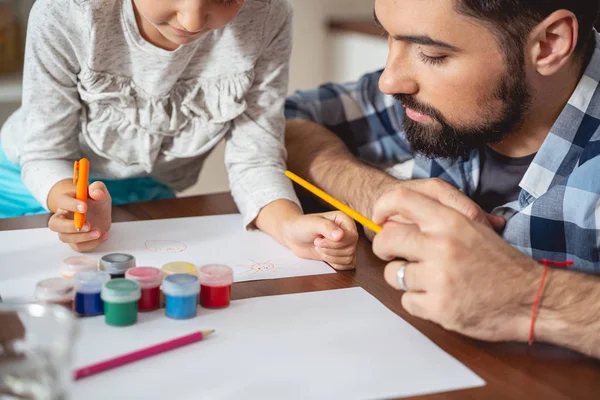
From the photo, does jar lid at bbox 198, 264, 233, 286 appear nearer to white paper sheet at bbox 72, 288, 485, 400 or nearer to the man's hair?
white paper sheet at bbox 72, 288, 485, 400

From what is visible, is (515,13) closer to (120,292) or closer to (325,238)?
(325,238)

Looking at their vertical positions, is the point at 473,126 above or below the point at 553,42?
below

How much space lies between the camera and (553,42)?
1103 millimetres

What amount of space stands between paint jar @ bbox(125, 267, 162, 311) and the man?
0.25 metres

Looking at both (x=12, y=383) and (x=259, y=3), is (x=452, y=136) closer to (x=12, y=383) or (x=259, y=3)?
(x=259, y=3)

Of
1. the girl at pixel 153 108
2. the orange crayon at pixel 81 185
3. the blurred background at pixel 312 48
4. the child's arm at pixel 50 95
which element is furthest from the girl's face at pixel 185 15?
the blurred background at pixel 312 48

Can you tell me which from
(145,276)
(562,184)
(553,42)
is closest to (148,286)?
(145,276)

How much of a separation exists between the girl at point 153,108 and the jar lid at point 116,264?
12 centimetres

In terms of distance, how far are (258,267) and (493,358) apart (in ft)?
1.15

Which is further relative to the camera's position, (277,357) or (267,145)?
(267,145)

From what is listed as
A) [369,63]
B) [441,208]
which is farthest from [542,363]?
[369,63]

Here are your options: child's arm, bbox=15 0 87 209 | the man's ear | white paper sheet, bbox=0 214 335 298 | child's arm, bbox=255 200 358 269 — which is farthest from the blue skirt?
the man's ear

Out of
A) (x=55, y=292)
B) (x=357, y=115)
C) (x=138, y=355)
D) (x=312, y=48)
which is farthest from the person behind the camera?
(x=312, y=48)

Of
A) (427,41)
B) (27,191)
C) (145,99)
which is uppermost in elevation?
(427,41)
